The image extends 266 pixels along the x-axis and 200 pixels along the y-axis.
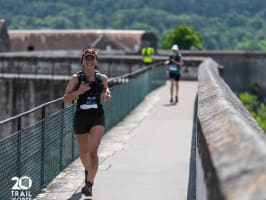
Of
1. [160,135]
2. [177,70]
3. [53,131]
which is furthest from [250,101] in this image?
[53,131]

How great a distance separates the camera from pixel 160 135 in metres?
15.3

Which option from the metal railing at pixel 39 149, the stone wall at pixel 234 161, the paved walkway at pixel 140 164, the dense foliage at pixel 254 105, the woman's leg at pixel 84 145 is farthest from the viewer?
the dense foliage at pixel 254 105

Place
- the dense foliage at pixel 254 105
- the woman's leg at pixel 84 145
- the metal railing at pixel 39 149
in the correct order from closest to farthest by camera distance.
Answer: the metal railing at pixel 39 149
the woman's leg at pixel 84 145
the dense foliage at pixel 254 105

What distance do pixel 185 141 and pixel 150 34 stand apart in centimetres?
7207

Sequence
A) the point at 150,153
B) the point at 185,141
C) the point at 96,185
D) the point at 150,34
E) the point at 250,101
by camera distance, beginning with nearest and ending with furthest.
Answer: the point at 96,185, the point at 150,153, the point at 185,141, the point at 250,101, the point at 150,34

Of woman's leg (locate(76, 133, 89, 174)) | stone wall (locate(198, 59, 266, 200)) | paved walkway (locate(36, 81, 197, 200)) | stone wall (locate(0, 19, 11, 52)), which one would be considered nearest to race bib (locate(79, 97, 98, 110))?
woman's leg (locate(76, 133, 89, 174))

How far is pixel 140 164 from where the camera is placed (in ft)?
37.3

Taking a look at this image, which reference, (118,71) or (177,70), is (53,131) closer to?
(177,70)

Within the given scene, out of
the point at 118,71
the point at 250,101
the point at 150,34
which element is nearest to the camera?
the point at 118,71

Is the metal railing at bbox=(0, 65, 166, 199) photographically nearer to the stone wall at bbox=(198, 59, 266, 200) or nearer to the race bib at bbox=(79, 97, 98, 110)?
the race bib at bbox=(79, 97, 98, 110)

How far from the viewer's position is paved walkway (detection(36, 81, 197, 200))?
911cm

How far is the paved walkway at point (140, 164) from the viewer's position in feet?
29.9

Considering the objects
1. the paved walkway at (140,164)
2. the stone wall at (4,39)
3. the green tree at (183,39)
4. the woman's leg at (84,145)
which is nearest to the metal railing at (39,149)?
the paved walkway at (140,164)

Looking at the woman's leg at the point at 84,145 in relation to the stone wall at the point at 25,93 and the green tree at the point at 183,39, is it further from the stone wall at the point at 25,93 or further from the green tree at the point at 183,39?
the green tree at the point at 183,39
